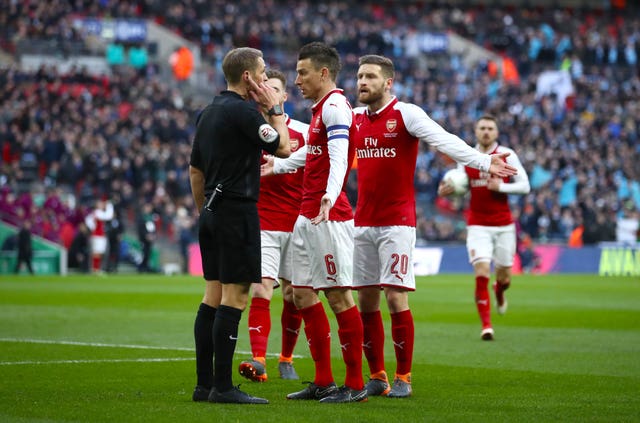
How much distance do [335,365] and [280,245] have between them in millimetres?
1337

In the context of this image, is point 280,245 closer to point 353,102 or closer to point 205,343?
point 205,343

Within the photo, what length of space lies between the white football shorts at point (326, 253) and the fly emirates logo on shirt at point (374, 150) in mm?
715

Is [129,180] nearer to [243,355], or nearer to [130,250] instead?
[130,250]

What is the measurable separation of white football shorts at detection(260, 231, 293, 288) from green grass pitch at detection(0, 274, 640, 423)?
3.15 feet

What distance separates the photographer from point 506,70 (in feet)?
170

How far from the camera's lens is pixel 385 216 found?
880 cm

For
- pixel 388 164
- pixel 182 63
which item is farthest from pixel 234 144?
pixel 182 63

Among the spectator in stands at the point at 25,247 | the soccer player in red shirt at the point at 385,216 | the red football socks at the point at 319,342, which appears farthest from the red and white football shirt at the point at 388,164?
the spectator in stands at the point at 25,247

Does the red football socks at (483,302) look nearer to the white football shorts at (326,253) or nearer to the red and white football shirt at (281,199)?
the red and white football shirt at (281,199)

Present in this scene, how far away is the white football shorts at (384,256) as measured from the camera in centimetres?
867

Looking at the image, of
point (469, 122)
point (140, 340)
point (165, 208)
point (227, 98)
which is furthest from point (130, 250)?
point (227, 98)

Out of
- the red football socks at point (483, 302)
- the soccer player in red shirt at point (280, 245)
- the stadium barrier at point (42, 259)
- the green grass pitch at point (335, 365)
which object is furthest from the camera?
the stadium barrier at point (42, 259)

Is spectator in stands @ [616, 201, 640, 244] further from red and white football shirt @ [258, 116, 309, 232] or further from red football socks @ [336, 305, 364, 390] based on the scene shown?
red football socks @ [336, 305, 364, 390]

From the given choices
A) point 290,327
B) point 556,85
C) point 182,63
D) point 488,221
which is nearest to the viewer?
point 290,327
